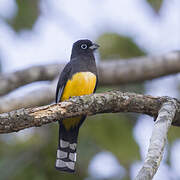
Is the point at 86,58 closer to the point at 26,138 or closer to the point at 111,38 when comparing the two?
the point at 111,38

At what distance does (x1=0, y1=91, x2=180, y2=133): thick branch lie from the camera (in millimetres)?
3345

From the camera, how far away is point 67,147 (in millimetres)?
5152

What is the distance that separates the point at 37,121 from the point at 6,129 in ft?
0.81

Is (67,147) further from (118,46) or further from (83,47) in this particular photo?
(118,46)

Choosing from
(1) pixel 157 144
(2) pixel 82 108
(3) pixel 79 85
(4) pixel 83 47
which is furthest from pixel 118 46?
(1) pixel 157 144

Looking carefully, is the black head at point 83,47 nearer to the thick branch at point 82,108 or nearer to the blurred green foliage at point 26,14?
the blurred green foliage at point 26,14

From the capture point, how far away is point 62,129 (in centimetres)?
521

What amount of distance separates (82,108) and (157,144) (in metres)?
0.91

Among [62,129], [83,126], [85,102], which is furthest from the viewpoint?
[83,126]

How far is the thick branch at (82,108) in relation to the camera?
3.34 metres

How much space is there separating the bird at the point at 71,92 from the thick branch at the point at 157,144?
1429mm

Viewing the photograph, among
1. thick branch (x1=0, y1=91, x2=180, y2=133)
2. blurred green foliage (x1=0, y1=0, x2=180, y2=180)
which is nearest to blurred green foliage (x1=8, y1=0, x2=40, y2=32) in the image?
blurred green foliage (x1=0, y1=0, x2=180, y2=180)

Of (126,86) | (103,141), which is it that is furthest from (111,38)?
(103,141)

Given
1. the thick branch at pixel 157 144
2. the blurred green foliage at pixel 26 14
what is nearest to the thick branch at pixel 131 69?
the blurred green foliage at pixel 26 14
